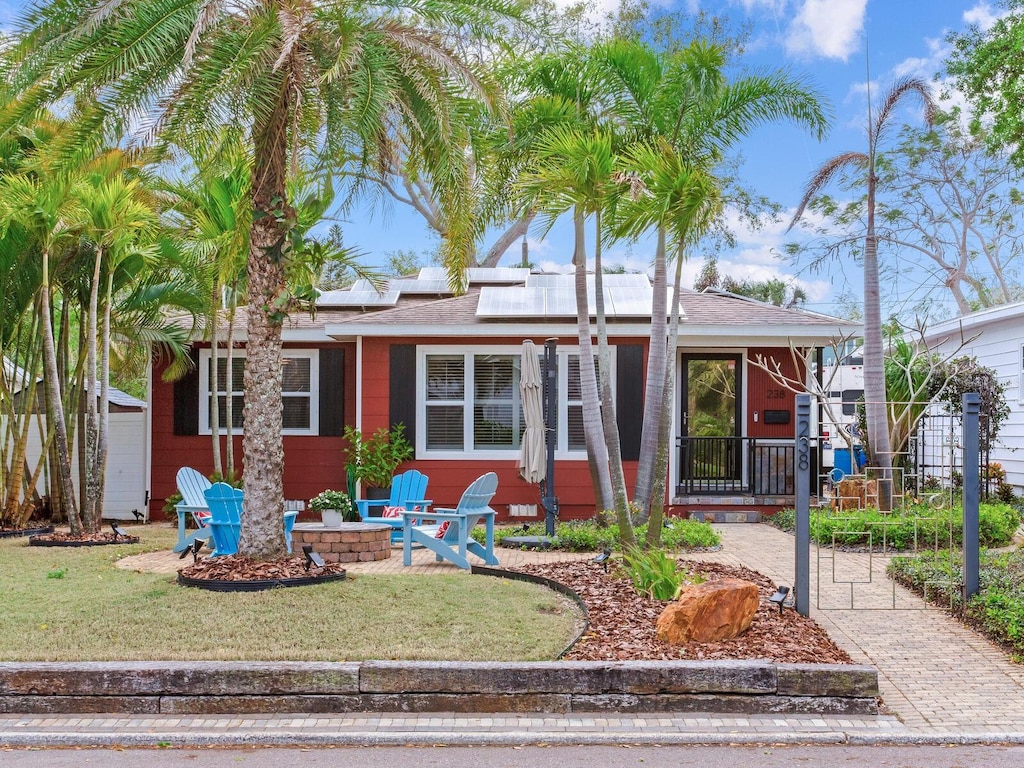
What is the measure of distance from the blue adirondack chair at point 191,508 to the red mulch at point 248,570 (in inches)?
76.1

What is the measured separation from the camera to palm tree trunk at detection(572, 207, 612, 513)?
1141 centimetres

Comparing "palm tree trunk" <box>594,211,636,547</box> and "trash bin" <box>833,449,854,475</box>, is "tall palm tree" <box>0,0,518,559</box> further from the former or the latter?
"trash bin" <box>833,449,854,475</box>

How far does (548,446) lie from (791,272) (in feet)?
80.1

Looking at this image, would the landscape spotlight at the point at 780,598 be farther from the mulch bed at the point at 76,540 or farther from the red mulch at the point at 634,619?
the mulch bed at the point at 76,540

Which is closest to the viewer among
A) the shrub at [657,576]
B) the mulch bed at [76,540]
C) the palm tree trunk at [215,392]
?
the shrub at [657,576]

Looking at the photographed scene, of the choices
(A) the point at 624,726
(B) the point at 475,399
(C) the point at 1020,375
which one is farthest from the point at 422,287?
(A) the point at 624,726

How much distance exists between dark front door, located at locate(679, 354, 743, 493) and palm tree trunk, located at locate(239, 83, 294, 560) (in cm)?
762

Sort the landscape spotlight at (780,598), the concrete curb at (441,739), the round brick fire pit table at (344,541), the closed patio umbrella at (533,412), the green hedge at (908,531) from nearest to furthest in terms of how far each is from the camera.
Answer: the concrete curb at (441,739) < the landscape spotlight at (780,598) < the round brick fire pit table at (344,541) < the green hedge at (908,531) < the closed patio umbrella at (533,412)

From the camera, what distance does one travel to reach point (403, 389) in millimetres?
14430

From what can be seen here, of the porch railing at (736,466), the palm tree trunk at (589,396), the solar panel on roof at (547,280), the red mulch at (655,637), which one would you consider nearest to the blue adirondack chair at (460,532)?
the red mulch at (655,637)

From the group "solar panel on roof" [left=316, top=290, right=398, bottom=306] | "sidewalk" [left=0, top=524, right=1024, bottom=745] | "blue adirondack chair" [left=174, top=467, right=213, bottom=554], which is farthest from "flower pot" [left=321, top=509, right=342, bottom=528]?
"solar panel on roof" [left=316, top=290, right=398, bottom=306]

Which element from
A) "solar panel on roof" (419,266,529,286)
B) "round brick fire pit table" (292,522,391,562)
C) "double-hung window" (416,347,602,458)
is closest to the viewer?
"round brick fire pit table" (292,522,391,562)

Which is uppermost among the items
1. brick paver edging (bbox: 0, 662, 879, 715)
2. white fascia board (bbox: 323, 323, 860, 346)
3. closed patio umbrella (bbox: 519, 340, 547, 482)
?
white fascia board (bbox: 323, 323, 860, 346)

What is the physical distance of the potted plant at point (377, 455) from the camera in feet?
45.9
